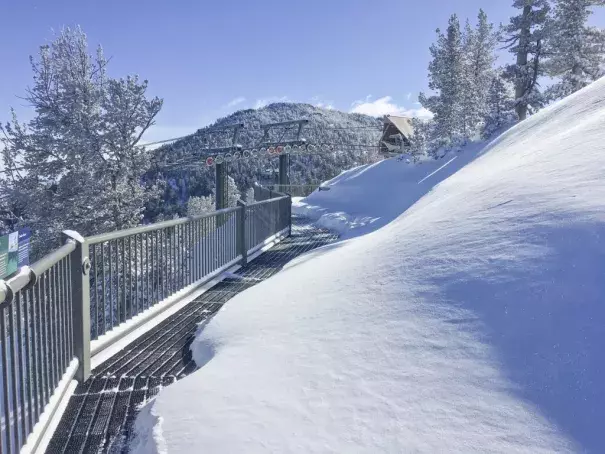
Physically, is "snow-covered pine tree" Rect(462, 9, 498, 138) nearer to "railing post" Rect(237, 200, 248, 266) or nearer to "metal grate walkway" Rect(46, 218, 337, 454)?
"railing post" Rect(237, 200, 248, 266)

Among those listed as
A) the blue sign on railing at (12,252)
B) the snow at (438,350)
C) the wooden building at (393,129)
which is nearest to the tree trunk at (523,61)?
the wooden building at (393,129)

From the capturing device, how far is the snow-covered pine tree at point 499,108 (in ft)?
82.1

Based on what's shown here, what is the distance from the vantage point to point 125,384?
12.0 feet

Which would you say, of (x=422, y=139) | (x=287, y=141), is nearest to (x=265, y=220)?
(x=287, y=141)

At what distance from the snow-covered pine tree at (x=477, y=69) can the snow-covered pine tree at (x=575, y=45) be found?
4768 mm

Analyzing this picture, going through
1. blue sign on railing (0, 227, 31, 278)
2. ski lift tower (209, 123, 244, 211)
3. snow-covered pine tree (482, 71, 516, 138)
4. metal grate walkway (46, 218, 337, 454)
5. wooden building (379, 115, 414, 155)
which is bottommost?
metal grate walkway (46, 218, 337, 454)

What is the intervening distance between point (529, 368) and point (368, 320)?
1.20 m

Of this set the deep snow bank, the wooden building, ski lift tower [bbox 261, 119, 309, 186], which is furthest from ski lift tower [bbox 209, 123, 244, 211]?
the wooden building

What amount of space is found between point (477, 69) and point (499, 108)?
24.4 feet

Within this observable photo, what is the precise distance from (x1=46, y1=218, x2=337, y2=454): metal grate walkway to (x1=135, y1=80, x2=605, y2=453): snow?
282 mm

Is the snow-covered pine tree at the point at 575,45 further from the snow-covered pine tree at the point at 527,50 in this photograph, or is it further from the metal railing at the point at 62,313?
the metal railing at the point at 62,313

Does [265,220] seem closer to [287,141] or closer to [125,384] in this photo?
[125,384]

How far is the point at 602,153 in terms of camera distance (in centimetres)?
454

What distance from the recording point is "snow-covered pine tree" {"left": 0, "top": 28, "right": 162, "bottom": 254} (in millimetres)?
20312
